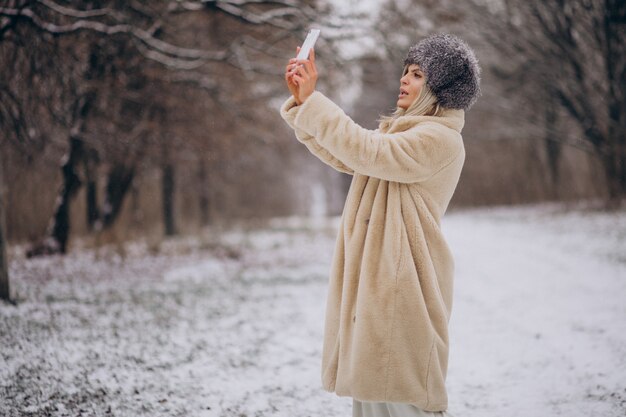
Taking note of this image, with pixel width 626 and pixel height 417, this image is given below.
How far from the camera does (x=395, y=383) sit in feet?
6.42

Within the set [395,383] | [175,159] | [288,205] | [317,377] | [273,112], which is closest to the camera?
[395,383]

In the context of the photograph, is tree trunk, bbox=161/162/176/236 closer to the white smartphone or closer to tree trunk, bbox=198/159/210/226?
tree trunk, bbox=198/159/210/226

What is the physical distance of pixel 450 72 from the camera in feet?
6.71

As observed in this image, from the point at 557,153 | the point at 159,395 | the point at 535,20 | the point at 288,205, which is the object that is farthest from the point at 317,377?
the point at 288,205

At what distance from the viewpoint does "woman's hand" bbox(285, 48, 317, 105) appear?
1.92 m

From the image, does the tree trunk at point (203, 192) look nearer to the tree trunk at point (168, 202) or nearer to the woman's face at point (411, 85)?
the tree trunk at point (168, 202)

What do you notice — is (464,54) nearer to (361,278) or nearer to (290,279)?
(361,278)

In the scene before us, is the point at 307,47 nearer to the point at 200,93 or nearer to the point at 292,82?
the point at 292,82

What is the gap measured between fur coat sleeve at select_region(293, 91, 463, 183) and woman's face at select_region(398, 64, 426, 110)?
0.23 meters

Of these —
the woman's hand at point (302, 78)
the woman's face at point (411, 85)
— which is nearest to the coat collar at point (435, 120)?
the woman's face at point (411, 85)

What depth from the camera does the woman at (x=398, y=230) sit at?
1.90m

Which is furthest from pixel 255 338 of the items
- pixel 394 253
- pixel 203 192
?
pixel 203 192

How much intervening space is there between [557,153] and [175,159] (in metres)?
16.7

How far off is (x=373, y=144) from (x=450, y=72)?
1.68 ft
